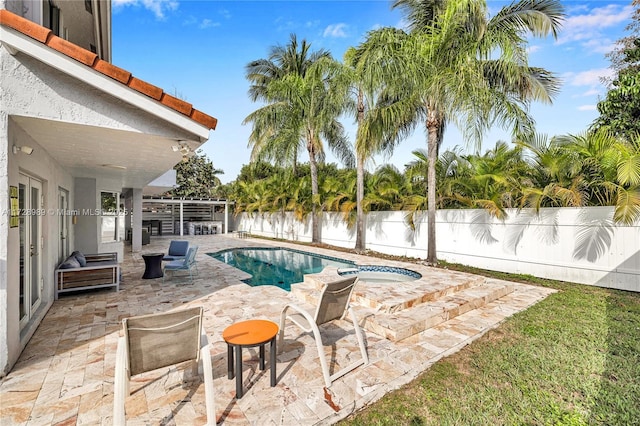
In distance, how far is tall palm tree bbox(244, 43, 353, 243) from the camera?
1373 cm

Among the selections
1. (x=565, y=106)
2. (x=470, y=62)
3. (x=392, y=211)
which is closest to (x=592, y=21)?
(x=565, y=106)

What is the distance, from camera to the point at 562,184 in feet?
27.2

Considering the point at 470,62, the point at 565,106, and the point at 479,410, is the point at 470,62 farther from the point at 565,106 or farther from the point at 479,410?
the point at 479,410

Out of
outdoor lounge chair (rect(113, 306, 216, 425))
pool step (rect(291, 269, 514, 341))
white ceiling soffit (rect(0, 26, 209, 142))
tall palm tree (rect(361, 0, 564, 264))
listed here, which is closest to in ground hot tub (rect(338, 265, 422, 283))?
pool step (rect(291, 269, 514, 341))

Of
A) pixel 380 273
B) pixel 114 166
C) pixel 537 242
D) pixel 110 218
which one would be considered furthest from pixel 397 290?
pixel 110 218

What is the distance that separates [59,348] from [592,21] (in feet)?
58.7

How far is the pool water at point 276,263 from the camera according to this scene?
10.0 meters

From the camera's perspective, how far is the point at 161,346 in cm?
272

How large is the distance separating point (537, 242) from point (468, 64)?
229 inches

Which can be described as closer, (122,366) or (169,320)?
(122,366)

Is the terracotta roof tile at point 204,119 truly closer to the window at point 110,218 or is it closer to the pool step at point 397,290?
the pool step at point 397,290

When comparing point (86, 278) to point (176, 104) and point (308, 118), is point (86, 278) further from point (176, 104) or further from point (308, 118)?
point (308, 118)

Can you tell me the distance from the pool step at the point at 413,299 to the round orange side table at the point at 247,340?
7.14 ft

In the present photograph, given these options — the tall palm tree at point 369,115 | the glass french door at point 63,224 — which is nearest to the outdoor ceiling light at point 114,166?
the glass french door at point 63,224
